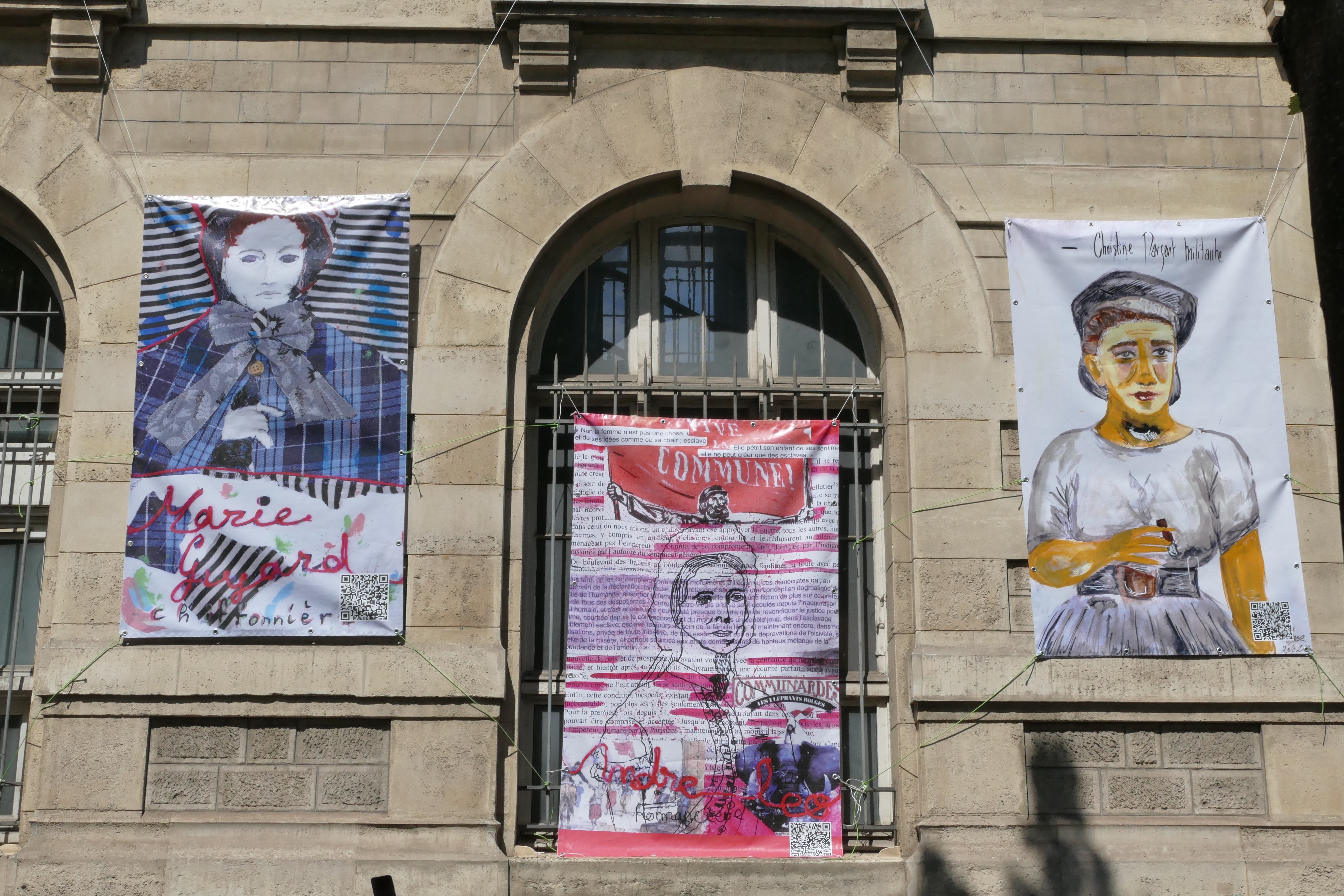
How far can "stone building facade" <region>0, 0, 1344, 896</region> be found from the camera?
31.1 feet

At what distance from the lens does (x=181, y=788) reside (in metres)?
9.55


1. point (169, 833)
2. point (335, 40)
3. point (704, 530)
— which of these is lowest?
point (169, 833)

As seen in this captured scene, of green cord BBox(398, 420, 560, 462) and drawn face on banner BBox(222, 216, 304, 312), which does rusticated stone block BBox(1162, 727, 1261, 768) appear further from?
drawn face on banner BBox(222, 216, 304, 312)

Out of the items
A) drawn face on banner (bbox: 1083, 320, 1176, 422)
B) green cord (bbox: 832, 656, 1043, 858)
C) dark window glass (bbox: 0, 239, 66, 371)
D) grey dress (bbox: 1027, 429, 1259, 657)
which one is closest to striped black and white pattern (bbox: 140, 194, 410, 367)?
dark window glass (bbox: 0, 239, 66, 371)

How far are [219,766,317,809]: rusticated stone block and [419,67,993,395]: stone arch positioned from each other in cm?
329

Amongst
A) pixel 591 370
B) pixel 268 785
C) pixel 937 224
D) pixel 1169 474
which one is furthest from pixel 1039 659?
pixel 268 785

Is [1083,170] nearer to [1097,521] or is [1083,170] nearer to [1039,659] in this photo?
[1097,521]

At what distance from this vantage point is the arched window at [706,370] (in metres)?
10.4

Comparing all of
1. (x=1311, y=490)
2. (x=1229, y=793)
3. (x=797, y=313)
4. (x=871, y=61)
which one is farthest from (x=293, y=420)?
(x=1311, y=490)

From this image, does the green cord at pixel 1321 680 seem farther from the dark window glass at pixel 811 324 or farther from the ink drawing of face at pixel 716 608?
the ink drawing of face at pixel 716 608

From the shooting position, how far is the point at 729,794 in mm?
9852

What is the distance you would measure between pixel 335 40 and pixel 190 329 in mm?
2695

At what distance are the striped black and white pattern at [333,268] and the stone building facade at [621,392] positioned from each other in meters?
0.20

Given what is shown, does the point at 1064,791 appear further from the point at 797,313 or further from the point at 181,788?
the point at 181,788
